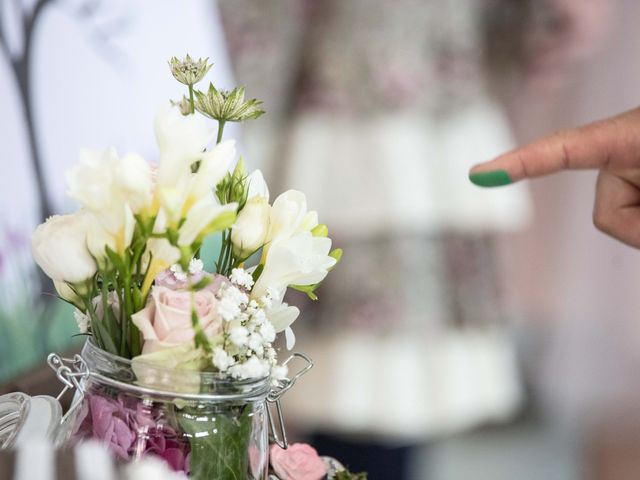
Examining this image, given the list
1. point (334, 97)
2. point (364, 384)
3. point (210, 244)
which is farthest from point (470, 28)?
point (210, 244)

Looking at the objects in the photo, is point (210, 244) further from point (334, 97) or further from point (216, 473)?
point (334, 97)

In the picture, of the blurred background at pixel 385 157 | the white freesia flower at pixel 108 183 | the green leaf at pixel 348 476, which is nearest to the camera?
the white freesia flower at pixel 108 183

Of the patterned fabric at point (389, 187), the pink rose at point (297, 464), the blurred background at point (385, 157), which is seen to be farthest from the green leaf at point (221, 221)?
the patterned fabric at point (389, 187)

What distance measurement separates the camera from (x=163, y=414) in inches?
15.0

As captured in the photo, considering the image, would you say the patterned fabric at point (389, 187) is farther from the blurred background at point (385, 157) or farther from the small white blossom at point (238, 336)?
the small white blossom at point (238, 336)

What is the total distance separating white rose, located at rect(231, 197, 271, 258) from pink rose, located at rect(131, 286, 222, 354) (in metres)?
0.04

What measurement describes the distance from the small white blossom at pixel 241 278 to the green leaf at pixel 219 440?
6cm

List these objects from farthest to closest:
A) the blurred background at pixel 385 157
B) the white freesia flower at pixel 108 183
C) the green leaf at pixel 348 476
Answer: the blurred background at pixel 385 157 → the green leaf at pixel 348 476 → the white freesia flower at pixel 108 183

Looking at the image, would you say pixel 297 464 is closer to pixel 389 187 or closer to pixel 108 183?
pixel 108 183

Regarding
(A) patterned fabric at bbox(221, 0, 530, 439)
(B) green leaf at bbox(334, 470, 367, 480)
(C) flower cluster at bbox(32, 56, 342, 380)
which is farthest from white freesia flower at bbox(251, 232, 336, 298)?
(A) patterned fabric at bbox(221, 0, 530, 439)

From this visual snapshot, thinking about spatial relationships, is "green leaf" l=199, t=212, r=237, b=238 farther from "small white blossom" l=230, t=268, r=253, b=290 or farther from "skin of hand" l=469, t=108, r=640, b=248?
"skin of hand" l=469, t=108, r=640, b=248

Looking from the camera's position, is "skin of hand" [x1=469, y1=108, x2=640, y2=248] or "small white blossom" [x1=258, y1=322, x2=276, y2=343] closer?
"small white blossom" [x1=258, y1=322, x2=276, y2=343]

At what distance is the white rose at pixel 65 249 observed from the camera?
0.37 m

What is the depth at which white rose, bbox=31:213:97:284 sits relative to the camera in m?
0.37
